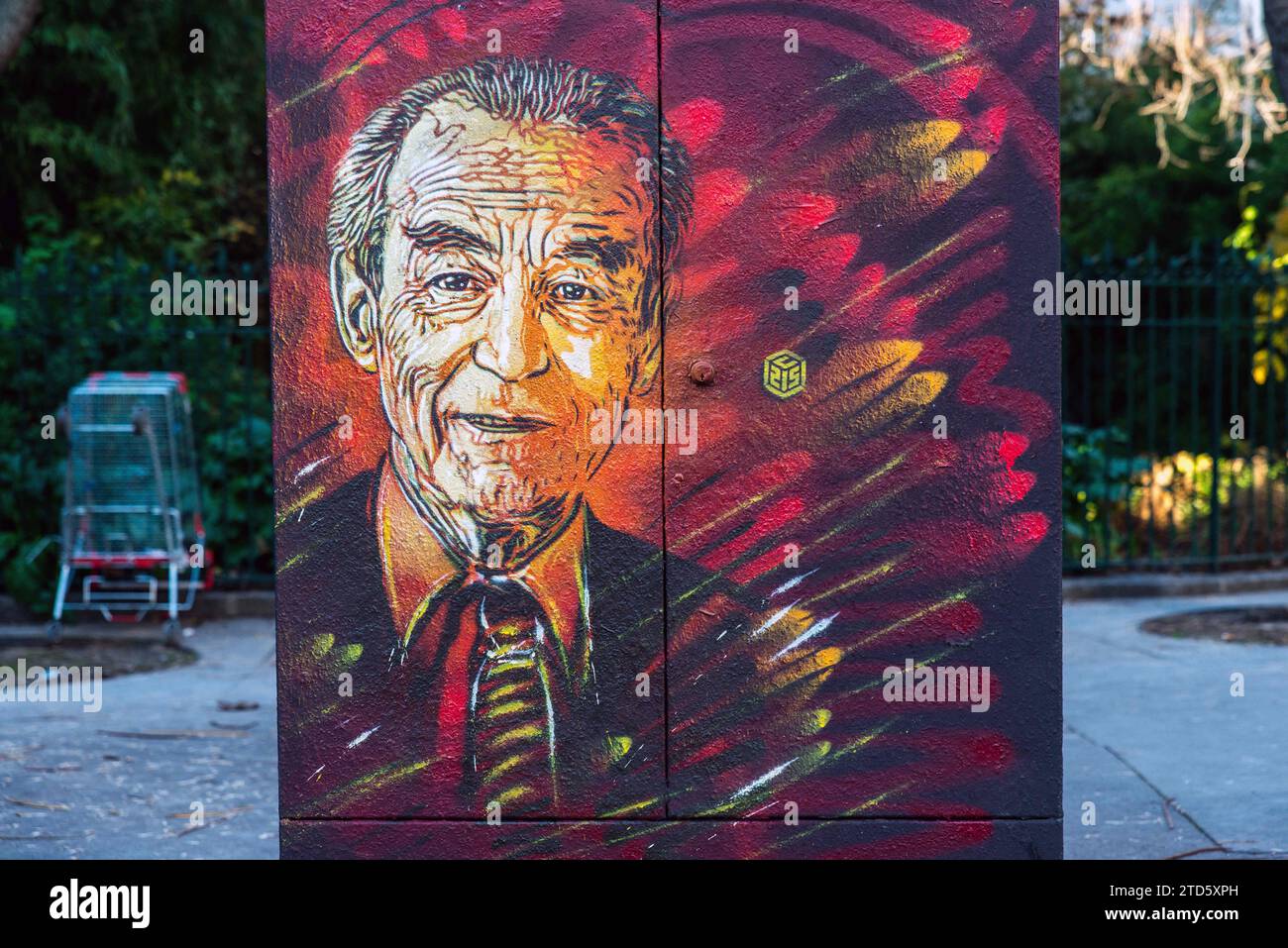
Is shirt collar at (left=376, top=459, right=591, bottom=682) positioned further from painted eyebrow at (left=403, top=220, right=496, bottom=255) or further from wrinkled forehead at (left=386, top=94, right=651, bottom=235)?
wrinkled forehead at (left=386, top=94, right=651, bottom=235)

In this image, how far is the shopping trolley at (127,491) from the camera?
9695 millimetres

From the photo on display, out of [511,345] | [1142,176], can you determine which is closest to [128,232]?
[511,345]

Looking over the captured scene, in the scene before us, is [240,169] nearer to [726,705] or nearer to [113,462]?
[113,462]

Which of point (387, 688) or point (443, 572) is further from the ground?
point (443, 572)

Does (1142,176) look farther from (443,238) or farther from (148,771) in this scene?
(443,238)

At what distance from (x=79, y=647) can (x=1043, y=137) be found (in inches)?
289

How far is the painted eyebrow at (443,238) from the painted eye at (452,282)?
71mm

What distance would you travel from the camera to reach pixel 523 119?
4.00 m

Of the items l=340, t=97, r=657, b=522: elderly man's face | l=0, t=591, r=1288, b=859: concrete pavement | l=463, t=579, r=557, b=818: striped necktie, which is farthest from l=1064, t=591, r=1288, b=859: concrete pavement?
l=340, t=97, r=657, b=522: elderly man's face

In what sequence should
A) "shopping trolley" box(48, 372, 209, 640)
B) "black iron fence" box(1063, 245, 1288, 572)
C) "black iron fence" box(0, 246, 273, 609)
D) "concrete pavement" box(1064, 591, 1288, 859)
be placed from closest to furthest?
"concrete pavement" box(1064, 591, 1288, 859) → "shopping trolley" box(48, 372, 209, 640) → "black iron fence" box(0, 246, 273, 609) → "black iron fence" box(1063, 245, 1288, 572)

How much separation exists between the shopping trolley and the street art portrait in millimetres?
6047

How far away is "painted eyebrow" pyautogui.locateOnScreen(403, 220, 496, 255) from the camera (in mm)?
4016

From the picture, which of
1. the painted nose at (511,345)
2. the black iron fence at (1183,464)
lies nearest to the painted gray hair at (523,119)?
the painted nose at (511,345)

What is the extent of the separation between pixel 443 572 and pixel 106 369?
7.22 meters
